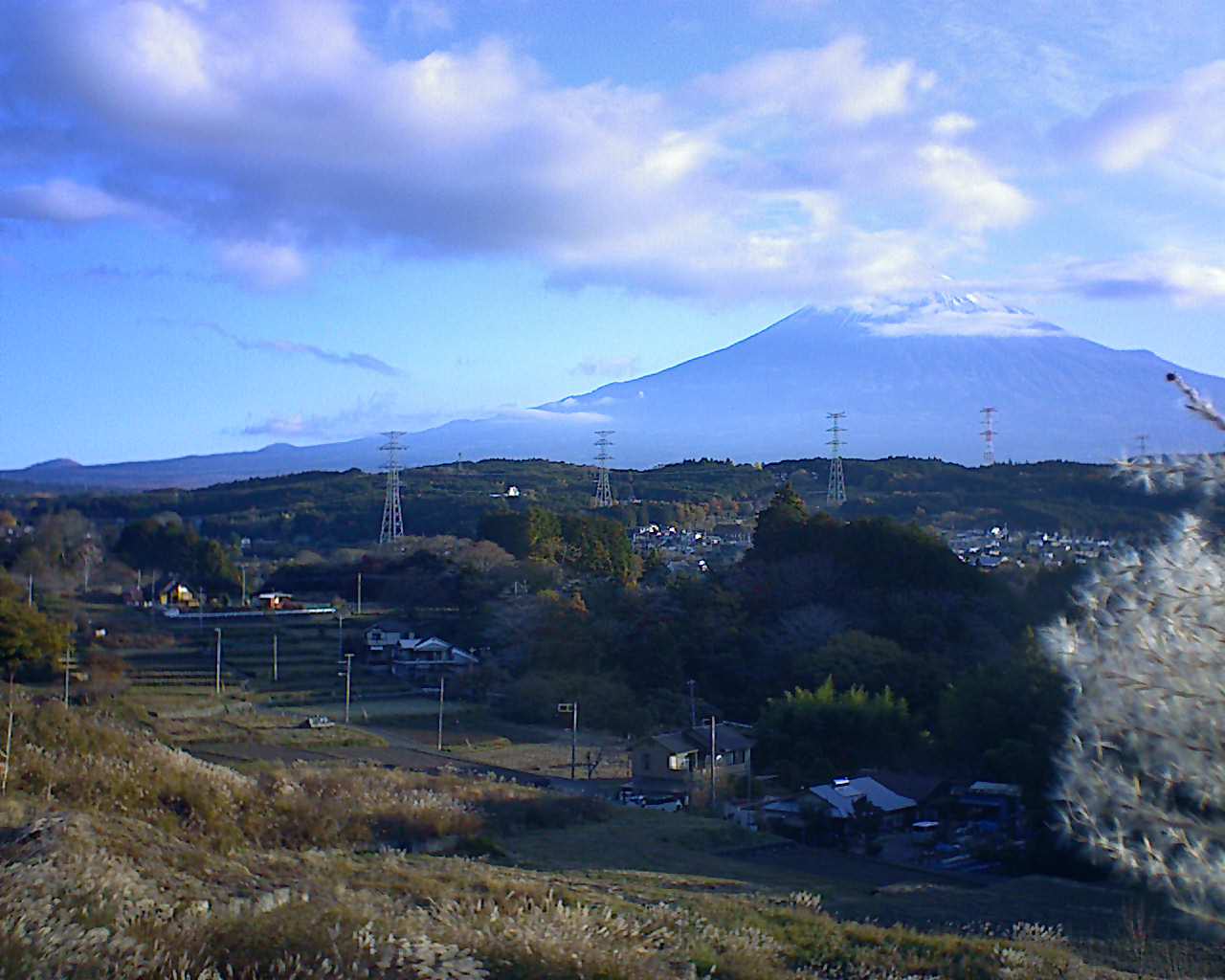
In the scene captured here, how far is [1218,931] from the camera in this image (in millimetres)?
3297

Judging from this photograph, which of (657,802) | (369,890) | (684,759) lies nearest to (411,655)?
(684,759)

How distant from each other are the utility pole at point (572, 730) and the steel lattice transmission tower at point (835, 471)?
10.5 metres

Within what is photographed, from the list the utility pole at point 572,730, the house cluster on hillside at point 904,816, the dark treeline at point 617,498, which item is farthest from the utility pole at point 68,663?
the dark treeline at point 617,498

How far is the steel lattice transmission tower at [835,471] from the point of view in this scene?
93.8 feet

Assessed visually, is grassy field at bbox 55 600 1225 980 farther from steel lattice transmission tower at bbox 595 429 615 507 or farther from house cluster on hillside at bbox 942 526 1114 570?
steel lattice transmission tower at bbox 595 429 615 507

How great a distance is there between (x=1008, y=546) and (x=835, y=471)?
32.2 feet

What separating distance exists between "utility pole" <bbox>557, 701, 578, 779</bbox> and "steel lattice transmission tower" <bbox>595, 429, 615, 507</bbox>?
1599 cm

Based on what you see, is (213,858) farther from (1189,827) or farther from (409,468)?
(409,468)

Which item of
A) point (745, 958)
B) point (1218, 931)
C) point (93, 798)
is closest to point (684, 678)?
point (93, 798)

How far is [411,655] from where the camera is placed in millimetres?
21234

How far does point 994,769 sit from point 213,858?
9.11 m

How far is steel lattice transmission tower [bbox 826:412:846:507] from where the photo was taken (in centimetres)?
2859

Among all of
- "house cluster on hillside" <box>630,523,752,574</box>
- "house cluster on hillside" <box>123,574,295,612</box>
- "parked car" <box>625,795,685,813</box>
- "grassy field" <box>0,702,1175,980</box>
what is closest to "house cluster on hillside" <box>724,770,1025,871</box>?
"parked car" <box>625,795,685,813</box>

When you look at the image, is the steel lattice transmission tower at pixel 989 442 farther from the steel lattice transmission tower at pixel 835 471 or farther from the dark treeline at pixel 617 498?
the steel lattice transmission tower at pixel 835 471
